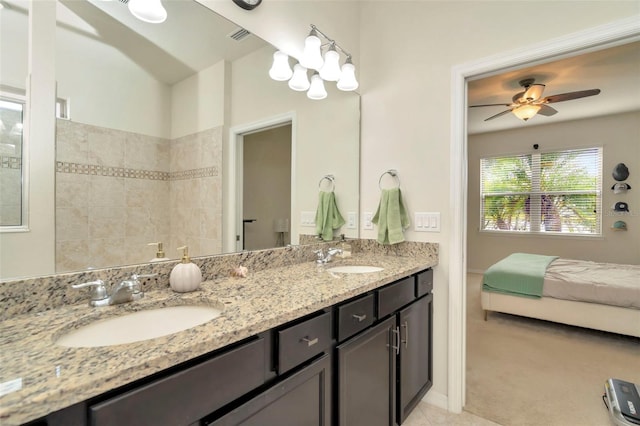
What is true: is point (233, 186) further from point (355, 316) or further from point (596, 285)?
point (596, 285)

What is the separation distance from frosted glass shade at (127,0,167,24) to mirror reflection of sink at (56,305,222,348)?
1117mm

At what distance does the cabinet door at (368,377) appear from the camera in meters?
1.17

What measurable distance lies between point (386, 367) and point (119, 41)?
178 cm

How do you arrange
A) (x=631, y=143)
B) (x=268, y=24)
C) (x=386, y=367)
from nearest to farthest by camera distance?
(x=386, y=367), (x=268, y=24), (x=631, y=143)

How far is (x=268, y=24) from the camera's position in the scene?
1.66 m

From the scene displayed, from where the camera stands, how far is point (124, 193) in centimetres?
115

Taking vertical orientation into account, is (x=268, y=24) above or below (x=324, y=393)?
above

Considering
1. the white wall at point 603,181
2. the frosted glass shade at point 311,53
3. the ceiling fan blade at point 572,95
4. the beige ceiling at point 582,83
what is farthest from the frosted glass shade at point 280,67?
the white wall at point 603,181

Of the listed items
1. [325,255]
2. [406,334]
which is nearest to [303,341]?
[406,334]

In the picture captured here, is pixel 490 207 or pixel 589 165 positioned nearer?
pixel 589 165

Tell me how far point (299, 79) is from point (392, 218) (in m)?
1.08

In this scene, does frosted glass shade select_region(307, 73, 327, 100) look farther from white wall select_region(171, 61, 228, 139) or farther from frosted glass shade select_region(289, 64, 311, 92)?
white wall select_region(171, 61, 228, 139)

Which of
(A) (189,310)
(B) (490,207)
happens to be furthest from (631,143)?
(A) (189,310)

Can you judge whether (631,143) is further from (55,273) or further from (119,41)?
(55,273)
